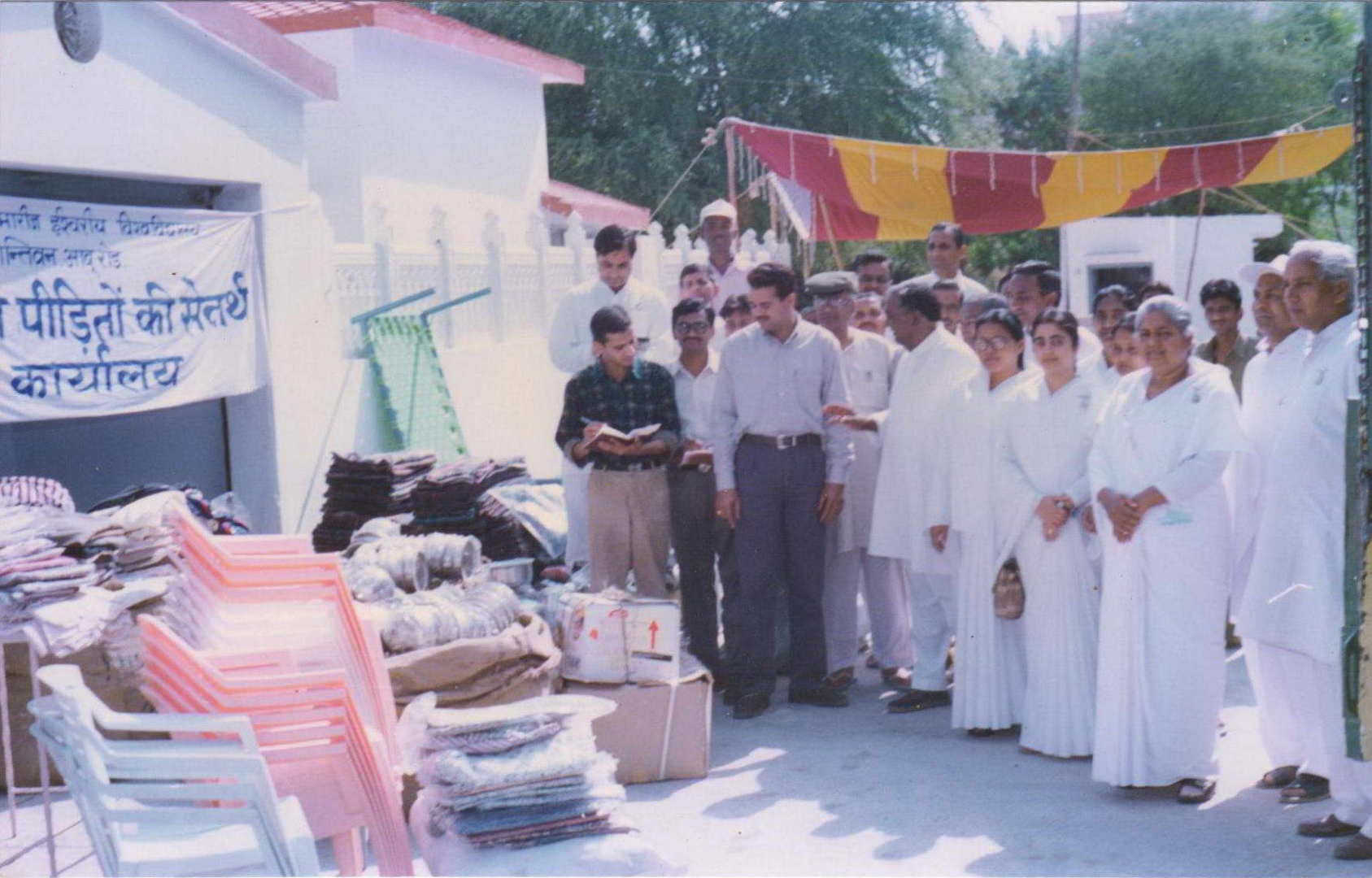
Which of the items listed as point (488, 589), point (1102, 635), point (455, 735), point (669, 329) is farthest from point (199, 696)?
point (669, 329)

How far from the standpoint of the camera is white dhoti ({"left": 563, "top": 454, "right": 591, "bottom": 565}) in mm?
7297

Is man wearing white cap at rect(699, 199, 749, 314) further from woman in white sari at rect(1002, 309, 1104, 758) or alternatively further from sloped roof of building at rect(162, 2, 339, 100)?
woman in white sari at rect(1002, 309, 1104, 758)

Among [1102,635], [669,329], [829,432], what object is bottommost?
[1102,635]

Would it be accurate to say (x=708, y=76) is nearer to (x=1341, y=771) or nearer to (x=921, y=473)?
(x=921, y=473)

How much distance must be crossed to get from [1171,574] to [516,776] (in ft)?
8.44

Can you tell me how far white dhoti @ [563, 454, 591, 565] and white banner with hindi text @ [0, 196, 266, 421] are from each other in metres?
2.09

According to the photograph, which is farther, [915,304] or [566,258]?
[566,258]

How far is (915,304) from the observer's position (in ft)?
21.0

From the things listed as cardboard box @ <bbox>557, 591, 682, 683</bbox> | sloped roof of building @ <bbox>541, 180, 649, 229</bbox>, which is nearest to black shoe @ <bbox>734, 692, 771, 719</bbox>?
cardboard box @ <bbox>557, 591, 682, 683</bbox>

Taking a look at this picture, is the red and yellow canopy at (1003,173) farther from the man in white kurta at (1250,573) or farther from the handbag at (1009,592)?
the man in white kurta at (1250,573)

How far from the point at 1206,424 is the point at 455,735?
9.13 ft

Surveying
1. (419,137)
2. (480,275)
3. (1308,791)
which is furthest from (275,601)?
(419,137)

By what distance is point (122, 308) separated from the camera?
7125 mm

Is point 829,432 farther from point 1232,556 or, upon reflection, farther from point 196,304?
point 196,304
